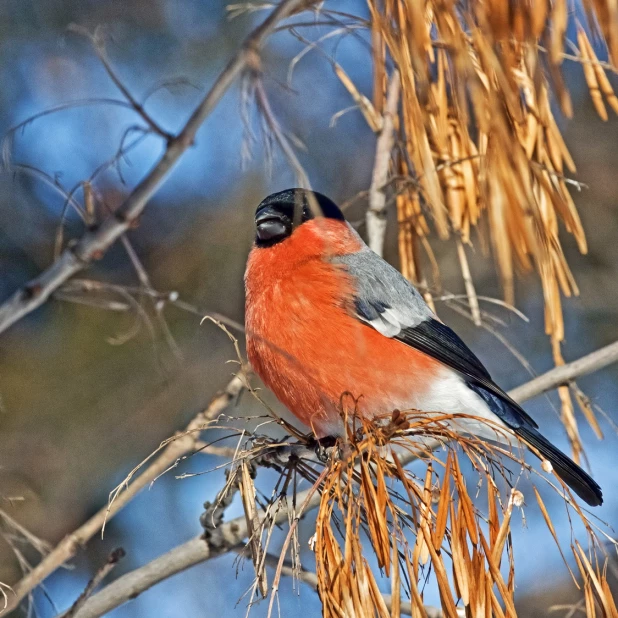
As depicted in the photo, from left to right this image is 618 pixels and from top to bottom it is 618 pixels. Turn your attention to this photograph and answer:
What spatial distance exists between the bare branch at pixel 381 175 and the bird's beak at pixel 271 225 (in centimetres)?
27

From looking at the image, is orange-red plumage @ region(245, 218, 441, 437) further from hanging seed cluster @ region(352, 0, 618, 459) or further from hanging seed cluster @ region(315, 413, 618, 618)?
hanging seed cluster @ region(352, 0, 618, 459)

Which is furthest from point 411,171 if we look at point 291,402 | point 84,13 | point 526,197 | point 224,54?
point 84,13

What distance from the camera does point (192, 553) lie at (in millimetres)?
2160

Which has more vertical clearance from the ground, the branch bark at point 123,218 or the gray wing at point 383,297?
the branch bark at point 123,218

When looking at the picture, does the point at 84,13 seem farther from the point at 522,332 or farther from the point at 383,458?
the point at 383,458

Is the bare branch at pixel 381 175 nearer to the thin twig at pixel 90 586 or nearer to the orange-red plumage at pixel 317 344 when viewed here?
the orange-red plumage at pixel 317 344

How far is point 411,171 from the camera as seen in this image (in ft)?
8.42

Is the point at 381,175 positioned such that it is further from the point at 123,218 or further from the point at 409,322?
the point at 123,218

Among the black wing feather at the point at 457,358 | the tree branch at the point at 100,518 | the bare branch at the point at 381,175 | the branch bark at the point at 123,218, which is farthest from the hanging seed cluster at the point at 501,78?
the black wing feather at the point at 457,358

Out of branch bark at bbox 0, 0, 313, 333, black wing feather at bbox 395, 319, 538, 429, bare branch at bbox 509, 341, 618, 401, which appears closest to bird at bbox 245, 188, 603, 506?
black wing feather at bbox 395, 319, 538, 429

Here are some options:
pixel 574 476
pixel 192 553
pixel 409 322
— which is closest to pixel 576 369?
pixel 574 476

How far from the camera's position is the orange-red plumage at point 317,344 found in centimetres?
234

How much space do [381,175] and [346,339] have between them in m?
0.57

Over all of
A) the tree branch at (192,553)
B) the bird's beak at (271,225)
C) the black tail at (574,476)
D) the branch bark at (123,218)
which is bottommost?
the black tail at (574,476)
